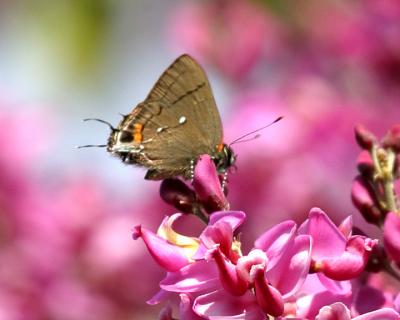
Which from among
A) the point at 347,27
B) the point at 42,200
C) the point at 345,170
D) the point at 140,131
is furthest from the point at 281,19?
the point at 140,131

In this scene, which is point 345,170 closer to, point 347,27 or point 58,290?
point 347,27

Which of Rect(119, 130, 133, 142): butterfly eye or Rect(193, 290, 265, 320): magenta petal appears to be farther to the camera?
Rect(119, 130, 133, 142): butterfly eye

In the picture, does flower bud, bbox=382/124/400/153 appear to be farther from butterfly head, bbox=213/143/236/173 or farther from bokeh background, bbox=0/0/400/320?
bokeh background, bbox=0/0/400/320

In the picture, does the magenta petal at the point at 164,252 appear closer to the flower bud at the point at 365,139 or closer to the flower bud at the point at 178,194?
the flower bud at the point at 178,194

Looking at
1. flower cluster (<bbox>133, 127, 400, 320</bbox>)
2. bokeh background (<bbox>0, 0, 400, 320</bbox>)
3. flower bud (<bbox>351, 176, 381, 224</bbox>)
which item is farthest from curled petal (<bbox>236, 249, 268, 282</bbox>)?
bokeh background (<bbox>0, 0, 400, 320</bbox>)

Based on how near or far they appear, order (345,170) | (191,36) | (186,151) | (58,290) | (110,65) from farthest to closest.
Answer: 1. (110,65)
2. (191,36)
3. (345,170)
4. (58,290)
5. (186,151)

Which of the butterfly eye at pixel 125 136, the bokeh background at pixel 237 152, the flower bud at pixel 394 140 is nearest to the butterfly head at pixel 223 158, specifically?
the butterfly eye at pixel 125 136
